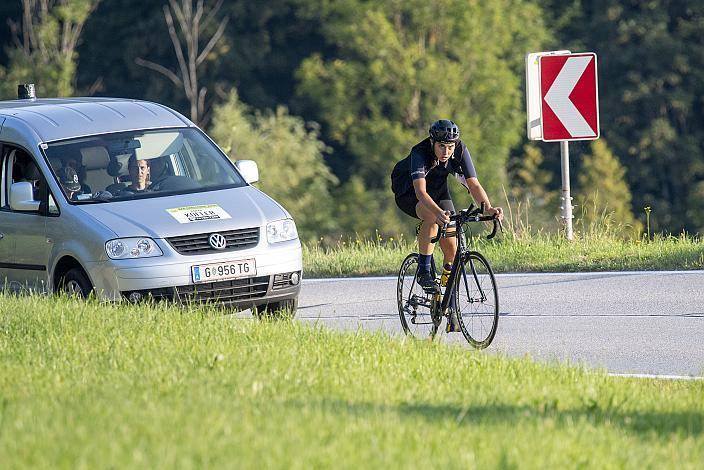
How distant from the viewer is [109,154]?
41.0 ft

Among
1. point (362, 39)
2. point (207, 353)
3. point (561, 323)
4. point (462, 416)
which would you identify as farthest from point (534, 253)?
point (362, 39)

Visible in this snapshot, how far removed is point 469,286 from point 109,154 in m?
3.46

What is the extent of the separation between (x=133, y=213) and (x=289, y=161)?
43.2 metres

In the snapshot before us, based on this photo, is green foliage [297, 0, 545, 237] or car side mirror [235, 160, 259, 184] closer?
car side mirror [235, 160, 259, 184]

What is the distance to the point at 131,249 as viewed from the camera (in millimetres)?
11117

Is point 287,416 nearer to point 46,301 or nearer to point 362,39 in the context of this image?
point 46,301

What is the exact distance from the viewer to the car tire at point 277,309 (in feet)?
38.1

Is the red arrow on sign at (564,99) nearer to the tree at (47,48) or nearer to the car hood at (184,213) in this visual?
the car hood at (184,213)

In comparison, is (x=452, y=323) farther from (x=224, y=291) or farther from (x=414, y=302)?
(x=224, y=291)

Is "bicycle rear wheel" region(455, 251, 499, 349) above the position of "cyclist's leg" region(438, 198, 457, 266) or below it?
below

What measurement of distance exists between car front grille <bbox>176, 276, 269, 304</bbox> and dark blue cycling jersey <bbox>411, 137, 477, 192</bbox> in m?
1.55

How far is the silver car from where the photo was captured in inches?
440

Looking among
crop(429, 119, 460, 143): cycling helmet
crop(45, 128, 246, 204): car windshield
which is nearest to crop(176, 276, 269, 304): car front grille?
crop(45, 128, 246, 204): car windshield

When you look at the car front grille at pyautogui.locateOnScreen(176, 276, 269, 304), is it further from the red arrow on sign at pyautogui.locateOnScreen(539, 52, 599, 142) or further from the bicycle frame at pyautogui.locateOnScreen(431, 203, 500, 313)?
the red arrow on sign at pyautogui.locateOnScreen(539, 52, 599, 142)
